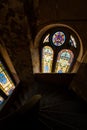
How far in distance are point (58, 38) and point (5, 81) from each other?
2.28m

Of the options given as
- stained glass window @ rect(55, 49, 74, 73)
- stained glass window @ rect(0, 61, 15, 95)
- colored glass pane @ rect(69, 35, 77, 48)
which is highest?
colored glass pane @ rect(69, 35, 77, 48)

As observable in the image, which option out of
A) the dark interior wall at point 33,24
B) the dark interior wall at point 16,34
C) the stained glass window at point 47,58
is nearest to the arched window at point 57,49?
the stained glass window at point 47,58

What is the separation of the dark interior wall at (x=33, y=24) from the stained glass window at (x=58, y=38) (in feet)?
2.00

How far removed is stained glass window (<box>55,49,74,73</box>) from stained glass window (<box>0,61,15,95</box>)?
1680 millimetres

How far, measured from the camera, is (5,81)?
516cm

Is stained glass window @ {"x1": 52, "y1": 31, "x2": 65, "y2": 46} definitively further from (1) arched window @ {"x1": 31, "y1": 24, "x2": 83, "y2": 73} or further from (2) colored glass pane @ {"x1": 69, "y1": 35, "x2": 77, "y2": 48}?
(2) colored glass pane @ {"x1": 69, "y1": 35, "x2": 77, "y2": 48}

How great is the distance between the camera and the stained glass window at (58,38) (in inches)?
204

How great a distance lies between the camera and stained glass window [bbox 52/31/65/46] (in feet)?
17.0

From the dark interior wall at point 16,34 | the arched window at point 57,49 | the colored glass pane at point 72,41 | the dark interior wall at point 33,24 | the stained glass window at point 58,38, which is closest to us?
the dark interior wall at point 16,34

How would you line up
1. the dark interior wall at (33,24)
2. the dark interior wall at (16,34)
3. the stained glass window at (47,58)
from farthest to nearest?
the stained glass window at (47,58) < the dark interior wall at (33,24) < the dark interior wall at (16,34)

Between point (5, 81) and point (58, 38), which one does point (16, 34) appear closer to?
point (58, 38)

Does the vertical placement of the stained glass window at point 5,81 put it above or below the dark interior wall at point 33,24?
below

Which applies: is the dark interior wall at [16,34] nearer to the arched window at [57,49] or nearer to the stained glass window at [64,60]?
the arched window at [57,49]

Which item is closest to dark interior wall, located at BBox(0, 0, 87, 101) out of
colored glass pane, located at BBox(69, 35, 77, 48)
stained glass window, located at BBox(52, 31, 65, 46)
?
colored glass pane, located at BBox(69, 35, 77, 48)
